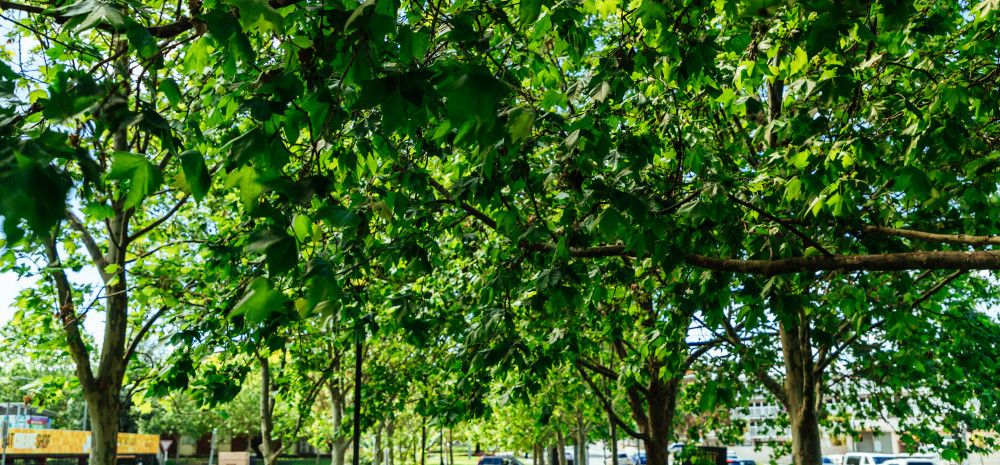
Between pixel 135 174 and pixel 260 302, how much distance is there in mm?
503

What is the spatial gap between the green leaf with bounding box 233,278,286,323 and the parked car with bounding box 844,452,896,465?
40977 millimetres

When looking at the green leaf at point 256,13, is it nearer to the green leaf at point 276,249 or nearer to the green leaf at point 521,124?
the green leaf at point 276,249

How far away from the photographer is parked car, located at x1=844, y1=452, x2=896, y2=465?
3656cm

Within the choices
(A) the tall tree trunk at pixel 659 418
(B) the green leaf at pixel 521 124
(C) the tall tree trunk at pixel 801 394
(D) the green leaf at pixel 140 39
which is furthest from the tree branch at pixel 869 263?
(A) the tall tree trunk at pixel 659 418

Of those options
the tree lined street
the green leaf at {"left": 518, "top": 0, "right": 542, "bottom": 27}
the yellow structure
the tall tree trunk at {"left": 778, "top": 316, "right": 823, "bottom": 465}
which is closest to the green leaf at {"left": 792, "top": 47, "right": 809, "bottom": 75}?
the tree lined street

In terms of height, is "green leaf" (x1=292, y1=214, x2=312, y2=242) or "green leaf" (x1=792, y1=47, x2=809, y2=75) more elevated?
"green leaf" (x1=792, y1=47, x2=809, y2=75)

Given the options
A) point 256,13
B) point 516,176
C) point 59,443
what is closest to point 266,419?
point 516,176

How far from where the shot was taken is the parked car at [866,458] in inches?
1439

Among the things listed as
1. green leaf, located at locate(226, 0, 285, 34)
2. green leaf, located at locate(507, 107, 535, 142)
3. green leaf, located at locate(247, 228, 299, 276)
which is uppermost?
green leaf, located at locate(226, 0, 285, 34)

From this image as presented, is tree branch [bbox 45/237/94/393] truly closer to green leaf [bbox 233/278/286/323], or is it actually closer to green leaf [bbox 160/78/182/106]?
green leaf [bbox 160/78/182/106]

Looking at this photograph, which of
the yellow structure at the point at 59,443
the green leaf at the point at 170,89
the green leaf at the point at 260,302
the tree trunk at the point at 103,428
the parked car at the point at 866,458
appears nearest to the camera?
the green leaf at the point at 260,302

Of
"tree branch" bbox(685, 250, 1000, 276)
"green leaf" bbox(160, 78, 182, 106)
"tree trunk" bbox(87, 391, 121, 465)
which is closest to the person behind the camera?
"green leaf" bbox(160, 78, 182, 106)

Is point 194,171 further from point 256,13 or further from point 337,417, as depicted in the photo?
point 337,417

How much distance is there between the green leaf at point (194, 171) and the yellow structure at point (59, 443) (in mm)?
30248
